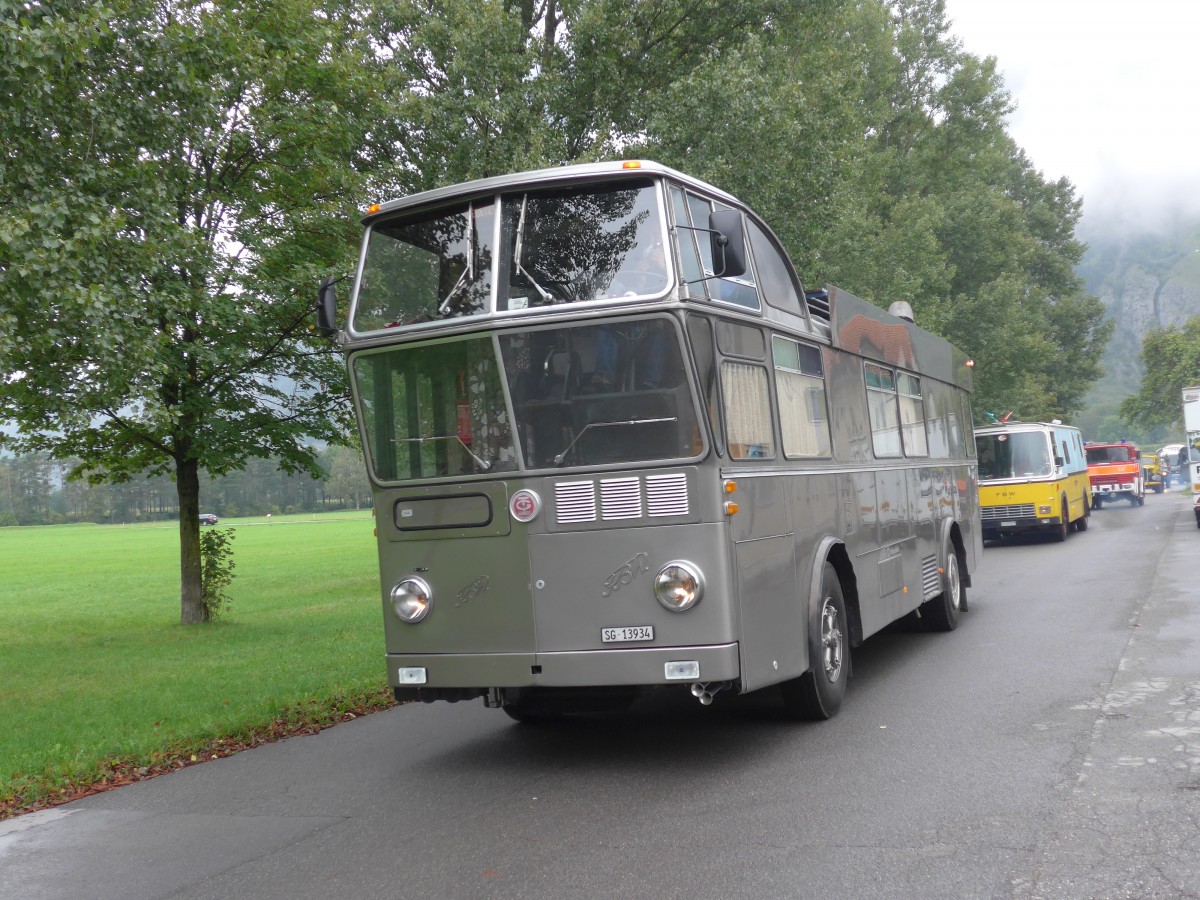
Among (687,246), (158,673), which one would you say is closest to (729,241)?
(687,246)

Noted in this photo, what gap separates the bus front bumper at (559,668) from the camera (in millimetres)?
6781

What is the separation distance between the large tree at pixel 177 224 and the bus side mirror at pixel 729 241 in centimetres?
532

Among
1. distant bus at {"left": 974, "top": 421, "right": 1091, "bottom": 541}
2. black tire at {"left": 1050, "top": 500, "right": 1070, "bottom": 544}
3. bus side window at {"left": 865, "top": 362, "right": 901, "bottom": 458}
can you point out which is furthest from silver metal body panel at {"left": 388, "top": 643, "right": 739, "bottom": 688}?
black tire at {"left": 1050, "top": 500, "right": 1070, "bottom": 544}

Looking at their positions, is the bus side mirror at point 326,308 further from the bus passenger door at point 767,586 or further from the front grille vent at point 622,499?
the bus passenger door at point 767,586

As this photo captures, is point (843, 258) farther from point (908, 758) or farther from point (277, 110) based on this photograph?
point (908, 758)

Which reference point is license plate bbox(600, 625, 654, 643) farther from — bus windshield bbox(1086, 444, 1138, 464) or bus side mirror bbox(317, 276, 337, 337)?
bus windshield bbox(1086, 444, 1138, 464)

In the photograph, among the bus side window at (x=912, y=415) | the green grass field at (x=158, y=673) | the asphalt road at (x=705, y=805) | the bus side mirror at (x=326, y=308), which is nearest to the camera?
the asphalt road at (x=705, y=805)

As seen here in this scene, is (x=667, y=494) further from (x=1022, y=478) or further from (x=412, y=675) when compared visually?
(x=1022, y=478)

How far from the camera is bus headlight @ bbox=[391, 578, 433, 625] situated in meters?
7.34

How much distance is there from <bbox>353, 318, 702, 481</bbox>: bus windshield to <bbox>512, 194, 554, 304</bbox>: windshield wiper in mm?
226

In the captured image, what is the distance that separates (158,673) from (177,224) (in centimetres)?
488

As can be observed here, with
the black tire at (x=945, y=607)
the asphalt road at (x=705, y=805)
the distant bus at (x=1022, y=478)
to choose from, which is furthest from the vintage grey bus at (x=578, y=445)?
the distant bus at (x=1022, y=478)

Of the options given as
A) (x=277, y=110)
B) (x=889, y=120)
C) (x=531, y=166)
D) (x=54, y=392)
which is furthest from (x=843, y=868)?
(x=889, y=120)

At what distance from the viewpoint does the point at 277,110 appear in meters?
15.8
